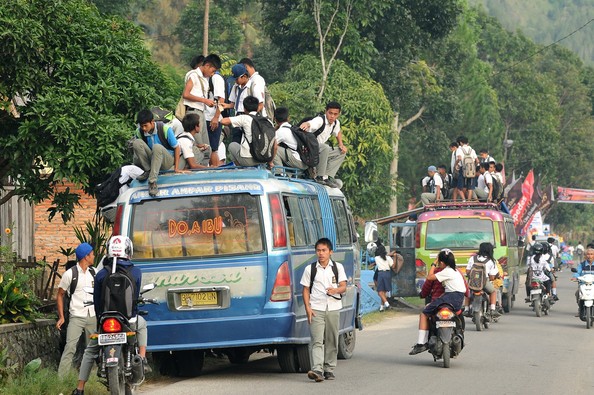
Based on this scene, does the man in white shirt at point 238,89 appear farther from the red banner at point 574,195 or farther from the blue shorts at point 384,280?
the red banner at point 574,195

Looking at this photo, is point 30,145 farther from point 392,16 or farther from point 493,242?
point 392,16

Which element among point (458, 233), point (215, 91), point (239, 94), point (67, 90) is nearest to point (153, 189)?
point (215, 91)

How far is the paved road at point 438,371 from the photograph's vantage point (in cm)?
1348

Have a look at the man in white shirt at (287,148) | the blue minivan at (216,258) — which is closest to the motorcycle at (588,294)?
the man in white shirt at (287,148)

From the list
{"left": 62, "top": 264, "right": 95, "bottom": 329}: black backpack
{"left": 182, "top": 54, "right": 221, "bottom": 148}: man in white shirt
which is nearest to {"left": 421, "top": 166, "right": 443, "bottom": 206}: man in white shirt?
{"left": 182, "top": 54, "right": 221, "bottom": 148}: man in white shirt

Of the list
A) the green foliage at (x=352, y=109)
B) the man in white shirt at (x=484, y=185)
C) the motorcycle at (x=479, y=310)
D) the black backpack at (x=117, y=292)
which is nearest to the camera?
the black backpack at (x=117, y=292)

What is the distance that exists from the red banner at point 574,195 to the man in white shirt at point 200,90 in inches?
2897

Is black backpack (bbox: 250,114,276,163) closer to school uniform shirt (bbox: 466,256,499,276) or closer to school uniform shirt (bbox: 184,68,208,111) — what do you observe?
school uniform shirt (bbox: 184,68,208,111)

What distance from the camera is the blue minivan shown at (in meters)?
13.7

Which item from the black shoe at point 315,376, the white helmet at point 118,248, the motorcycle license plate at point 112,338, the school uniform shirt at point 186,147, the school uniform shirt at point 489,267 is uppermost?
the school uniform shirt at point 186,147

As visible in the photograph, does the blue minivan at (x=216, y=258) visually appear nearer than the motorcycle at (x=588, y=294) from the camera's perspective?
Yes

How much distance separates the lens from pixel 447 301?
53.9 ft

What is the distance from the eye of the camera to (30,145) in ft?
55.7

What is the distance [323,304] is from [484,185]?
16.2 metres
